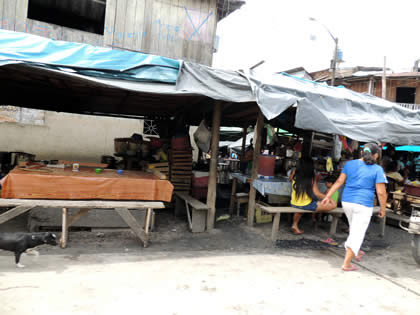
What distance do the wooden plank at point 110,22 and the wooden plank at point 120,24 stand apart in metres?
0.10

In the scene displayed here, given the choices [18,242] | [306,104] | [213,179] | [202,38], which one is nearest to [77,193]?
[18,242]

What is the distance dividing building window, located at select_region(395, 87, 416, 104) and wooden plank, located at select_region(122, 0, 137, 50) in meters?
19.2

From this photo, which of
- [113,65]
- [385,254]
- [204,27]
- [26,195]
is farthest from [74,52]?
[204,27]

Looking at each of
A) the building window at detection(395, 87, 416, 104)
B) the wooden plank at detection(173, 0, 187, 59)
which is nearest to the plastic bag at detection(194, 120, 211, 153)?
the wooden plank at detection(173, 0, 187, 59)

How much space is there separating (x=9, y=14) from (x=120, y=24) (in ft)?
10.7

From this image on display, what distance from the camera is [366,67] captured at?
72.3 ft

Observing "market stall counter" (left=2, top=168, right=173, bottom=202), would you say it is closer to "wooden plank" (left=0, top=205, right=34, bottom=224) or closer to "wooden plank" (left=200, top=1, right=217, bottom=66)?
"wooden plank" (left=0, top=205, right=34, bottom=224)

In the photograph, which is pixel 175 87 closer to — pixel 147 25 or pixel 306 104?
pixel 306 104

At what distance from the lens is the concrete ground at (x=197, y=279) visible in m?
3.04

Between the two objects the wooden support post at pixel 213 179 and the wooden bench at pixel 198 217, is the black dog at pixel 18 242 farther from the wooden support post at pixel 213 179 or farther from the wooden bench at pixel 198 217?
the wooden support post at pixel 213 179

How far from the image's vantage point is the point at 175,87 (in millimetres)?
4539

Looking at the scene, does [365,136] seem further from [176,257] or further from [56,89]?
[56,89]

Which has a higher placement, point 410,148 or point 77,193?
point 410,148

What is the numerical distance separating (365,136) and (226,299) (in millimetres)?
3688
